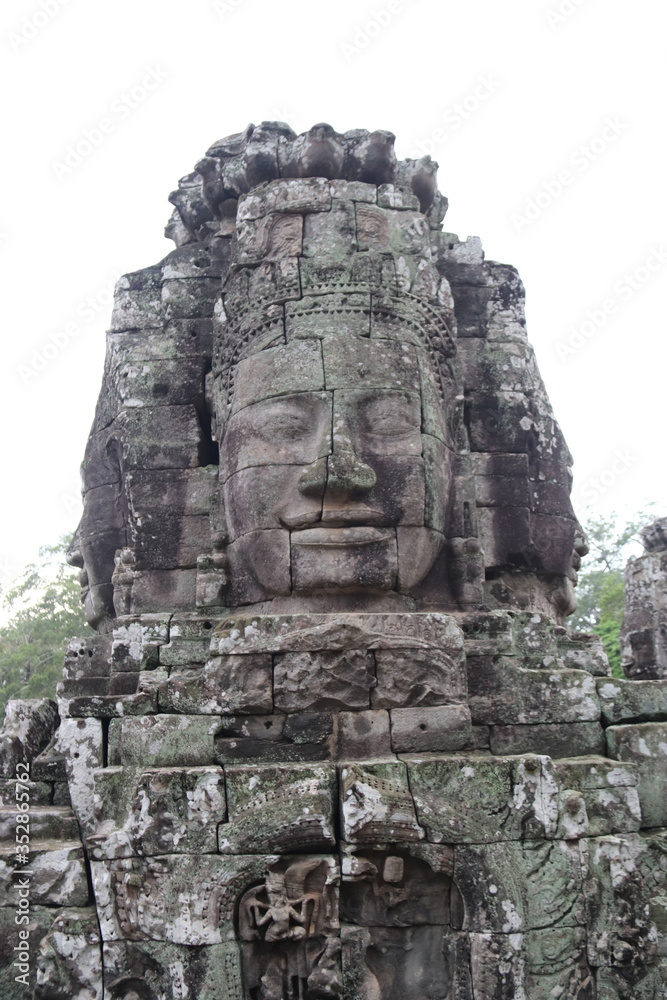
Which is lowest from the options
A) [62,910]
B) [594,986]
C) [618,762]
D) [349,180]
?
[594,986]

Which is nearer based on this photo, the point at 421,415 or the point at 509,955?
the point at 509,955

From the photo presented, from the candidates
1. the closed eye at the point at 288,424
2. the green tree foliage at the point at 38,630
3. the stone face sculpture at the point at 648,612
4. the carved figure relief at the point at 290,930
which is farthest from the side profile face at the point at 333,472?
the green tree foliage at the point at 38,630

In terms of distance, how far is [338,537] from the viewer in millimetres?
5316

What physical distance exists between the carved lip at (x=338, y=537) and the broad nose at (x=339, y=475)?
0.22 m

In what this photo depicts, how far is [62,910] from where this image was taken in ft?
15.8

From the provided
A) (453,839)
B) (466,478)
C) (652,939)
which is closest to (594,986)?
(652,939)

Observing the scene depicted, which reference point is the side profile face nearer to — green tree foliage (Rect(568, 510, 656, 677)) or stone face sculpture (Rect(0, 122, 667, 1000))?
stone face sculpture (Rect(0, 122, 667, 1000))

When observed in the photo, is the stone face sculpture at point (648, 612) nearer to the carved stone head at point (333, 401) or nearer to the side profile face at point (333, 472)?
the carved stone head at point (333, 401)

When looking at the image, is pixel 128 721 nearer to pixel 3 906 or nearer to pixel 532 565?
pixel 3 906

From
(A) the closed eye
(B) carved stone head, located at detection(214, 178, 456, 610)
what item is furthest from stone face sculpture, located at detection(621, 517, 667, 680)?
(A) the closed eye

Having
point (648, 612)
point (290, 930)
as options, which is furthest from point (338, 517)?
point (648, 612)

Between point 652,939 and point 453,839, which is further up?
point 453,839

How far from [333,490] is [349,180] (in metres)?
2.61

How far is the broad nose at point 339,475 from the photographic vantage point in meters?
5.27
